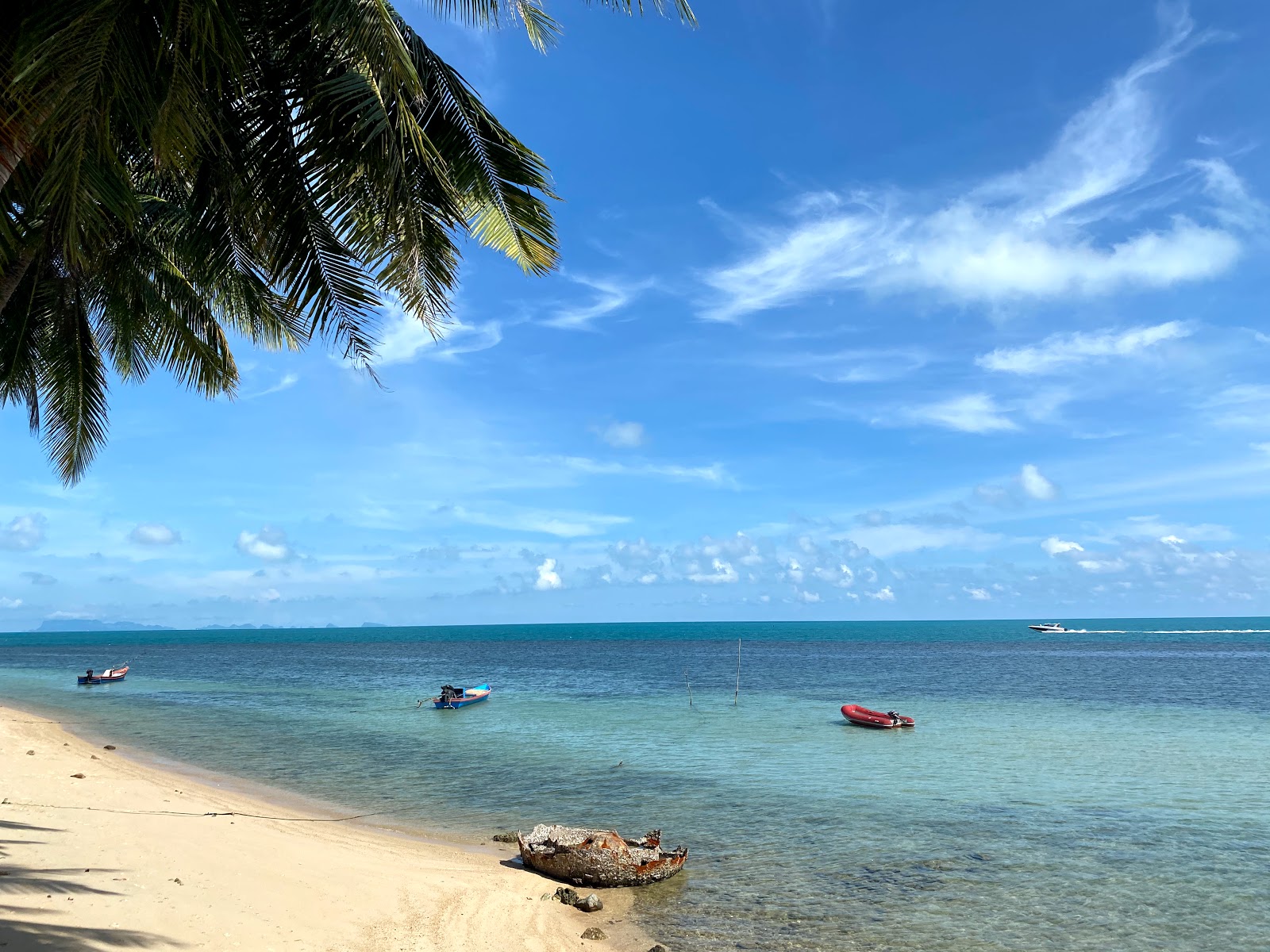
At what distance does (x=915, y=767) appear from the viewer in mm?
22766

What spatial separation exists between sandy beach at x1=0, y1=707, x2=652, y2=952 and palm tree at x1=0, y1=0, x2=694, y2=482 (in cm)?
622

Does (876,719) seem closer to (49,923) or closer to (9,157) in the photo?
(49,923)

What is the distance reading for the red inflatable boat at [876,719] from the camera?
100ft

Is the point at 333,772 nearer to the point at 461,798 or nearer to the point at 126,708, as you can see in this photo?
the point at 461,798

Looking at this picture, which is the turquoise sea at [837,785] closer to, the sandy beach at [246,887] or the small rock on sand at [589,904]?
the small rock on sand at [589,904]

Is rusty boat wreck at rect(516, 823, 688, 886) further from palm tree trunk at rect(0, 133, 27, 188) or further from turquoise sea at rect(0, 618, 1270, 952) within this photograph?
palm tree trunk at rect(0, 133, 27, 188)

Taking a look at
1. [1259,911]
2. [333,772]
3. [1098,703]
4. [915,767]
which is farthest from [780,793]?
[1098,703]

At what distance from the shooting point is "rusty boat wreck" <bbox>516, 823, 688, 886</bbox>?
1213 cm

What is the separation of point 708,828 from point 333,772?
10.9m

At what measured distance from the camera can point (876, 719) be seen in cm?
3059

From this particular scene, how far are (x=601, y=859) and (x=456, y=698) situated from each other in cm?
2696

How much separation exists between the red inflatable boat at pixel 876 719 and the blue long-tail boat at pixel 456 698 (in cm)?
1736

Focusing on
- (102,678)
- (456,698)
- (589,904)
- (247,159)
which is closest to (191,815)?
(589,904)

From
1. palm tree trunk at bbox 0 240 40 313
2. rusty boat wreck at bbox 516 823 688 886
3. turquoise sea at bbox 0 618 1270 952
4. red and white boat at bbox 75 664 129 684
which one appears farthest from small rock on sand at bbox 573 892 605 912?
red and white boat at bbox 75 664 129 684
